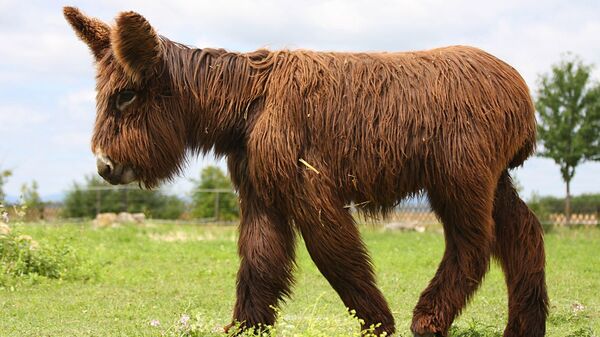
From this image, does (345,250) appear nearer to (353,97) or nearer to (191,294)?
(353,97)

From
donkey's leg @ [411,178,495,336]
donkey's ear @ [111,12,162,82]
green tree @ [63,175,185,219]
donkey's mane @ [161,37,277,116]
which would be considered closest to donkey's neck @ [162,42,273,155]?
donkey's mane @ [161,37,277,116]

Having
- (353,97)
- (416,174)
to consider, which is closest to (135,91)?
(353,97)

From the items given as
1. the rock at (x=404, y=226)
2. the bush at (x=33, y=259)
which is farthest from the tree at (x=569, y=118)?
the bush at (x=33, y=259)

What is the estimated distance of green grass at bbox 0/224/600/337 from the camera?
24.2 ft

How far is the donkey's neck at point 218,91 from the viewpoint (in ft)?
19.3

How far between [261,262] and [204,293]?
5.41 meters

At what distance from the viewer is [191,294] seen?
35.5ft

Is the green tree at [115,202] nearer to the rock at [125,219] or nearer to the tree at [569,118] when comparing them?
the rock at [125,219]

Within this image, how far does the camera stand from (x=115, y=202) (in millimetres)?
32156

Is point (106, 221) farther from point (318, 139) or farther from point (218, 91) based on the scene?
point (318, 139)

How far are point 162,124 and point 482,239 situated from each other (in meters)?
2.40

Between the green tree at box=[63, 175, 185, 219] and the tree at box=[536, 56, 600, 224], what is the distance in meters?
14.7

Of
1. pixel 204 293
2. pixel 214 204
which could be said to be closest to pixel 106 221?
pixel 214 204

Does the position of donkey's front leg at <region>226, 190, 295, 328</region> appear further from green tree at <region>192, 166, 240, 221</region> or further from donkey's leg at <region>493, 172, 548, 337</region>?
green tree at <region>192, 166, 240, 221</region>
